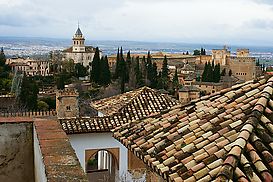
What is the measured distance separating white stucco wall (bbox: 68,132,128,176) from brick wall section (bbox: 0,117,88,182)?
6260mm

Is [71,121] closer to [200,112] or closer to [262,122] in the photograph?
[200,112]

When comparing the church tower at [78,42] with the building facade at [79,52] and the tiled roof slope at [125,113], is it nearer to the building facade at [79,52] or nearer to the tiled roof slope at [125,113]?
the building facade at [79,52]

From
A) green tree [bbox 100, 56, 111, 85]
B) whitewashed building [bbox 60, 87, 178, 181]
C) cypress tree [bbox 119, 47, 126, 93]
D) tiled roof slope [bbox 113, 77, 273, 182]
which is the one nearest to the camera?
tiled roof slope [bbox 113, 77, 273, 182]

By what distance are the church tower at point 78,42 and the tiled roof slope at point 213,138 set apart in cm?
8790

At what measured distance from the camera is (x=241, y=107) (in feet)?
14.6

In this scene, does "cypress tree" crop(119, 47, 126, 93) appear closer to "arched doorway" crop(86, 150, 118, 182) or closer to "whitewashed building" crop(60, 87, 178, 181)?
"arched doorway" crop(86, 150, 118, 182)

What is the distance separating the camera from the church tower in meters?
91.8

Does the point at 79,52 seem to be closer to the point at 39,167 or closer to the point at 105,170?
the point at 105,170

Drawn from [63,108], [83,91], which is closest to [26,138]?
[63,108]

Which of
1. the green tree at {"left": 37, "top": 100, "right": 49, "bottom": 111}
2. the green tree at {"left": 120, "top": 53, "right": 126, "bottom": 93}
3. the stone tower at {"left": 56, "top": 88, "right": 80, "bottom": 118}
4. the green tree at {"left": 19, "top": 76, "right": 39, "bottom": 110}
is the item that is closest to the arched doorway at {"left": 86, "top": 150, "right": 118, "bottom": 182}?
the stone tower at {"left": 56, "top": 88, "right": 80, "bottom": 118}

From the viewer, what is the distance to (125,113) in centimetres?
1135

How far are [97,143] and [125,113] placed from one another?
134 centimetres

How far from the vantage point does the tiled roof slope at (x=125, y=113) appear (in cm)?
1039

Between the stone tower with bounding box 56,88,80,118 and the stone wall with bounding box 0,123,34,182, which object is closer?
the stone wall with bounding box 0,123,34,182
